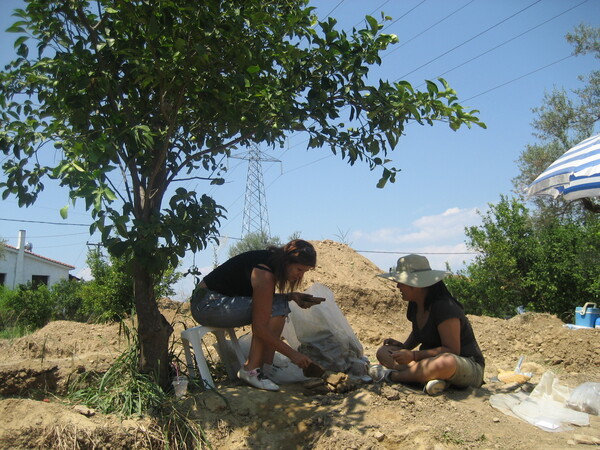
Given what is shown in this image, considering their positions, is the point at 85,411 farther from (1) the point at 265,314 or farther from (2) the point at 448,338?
(2) the point at 448,338

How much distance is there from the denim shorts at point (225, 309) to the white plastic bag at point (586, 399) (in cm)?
207

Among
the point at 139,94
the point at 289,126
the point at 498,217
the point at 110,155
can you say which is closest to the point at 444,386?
the point at 289,126

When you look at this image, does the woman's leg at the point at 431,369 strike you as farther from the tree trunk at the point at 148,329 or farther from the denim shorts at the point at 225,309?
the tree trunk at the point at 148,329

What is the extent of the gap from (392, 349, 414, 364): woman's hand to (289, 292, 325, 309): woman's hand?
2.47ft

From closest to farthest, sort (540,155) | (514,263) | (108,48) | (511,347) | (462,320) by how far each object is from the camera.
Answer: (108,48)
(462,320)
(511,347)
(514,263)
(540,155)

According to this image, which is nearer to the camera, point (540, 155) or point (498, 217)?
point (498, 217)

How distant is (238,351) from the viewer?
13.6 ft

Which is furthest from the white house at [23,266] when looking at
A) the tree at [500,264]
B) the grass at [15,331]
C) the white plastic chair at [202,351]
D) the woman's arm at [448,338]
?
the woman's arm at [448,338]

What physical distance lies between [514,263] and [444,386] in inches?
225

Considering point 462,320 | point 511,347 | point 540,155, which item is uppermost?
point 540,155

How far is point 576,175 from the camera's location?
4.72 m

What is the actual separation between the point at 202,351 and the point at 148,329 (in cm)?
43

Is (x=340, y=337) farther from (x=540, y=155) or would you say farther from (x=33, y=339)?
(x=540, y=155)

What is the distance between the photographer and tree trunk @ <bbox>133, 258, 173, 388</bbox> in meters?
3.70
